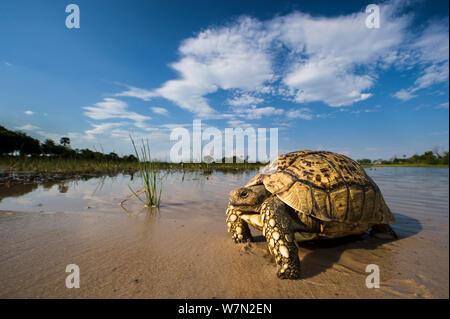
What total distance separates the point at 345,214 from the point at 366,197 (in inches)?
20.6

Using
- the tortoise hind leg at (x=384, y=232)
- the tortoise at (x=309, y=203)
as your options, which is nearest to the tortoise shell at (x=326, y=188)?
the tortoise at (x=309, y=203)

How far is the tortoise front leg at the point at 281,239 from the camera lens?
7.14 feet

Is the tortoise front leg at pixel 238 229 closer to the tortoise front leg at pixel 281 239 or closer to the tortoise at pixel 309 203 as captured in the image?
the tortoise at pixel 309 203

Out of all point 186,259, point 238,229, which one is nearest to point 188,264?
point 186,259

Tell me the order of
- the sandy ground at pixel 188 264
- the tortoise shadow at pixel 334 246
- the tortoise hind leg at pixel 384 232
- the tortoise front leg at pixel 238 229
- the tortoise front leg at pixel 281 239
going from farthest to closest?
1. the tortoise hind leg at pixel 384 232
2. the tortoise front leg at pixel 238 229
3. the tortoise shadow at pixel 334 246
4. the tortoise front leg at pixel 281 239
5. the sandy ground at pixel 188 264

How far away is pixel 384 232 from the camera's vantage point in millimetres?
3334

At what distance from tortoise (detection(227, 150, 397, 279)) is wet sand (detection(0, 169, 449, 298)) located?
11.3 inches

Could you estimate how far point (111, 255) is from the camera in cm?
254

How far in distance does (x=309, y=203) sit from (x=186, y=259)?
1725 millimetres

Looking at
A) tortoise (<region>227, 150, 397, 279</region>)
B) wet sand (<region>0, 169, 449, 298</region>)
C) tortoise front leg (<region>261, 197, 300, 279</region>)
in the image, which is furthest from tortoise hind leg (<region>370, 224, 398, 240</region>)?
tortoise front leg (<region>261, 197, 300, 279</region>)

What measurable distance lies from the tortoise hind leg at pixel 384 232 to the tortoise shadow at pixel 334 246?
6cm
